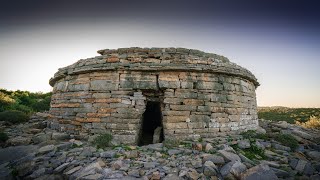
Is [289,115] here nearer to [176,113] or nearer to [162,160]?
[176,113]

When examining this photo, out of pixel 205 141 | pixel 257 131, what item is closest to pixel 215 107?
pixel 205 141

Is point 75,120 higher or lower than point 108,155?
higher

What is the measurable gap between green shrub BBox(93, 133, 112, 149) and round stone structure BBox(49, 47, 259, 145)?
0.18 m

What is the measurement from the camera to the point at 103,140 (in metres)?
4.49

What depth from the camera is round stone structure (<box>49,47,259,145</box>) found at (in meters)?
4.88

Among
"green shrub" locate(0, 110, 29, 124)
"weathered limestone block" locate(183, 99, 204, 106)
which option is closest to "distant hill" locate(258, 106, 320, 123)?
"weathered limestone block" locate(183, 99, 204, 106)

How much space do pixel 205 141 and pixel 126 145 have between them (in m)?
1.93

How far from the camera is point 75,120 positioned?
5.18 meters

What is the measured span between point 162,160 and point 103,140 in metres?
1.58

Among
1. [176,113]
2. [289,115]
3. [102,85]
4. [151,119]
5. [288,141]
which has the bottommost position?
[288,141]

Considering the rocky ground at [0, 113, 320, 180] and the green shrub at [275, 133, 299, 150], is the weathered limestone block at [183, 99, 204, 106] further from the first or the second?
the green shrub at [275, 133, 299, 150]

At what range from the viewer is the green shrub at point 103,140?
175 inches

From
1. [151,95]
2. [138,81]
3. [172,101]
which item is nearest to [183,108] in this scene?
[172,101]

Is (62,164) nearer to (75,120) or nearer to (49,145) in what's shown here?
(49,145)
